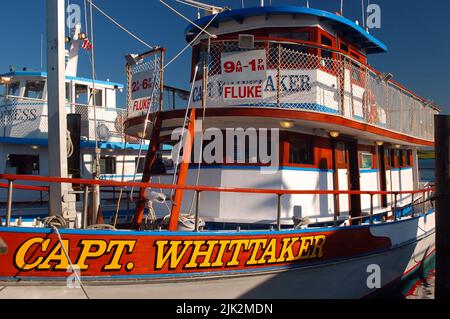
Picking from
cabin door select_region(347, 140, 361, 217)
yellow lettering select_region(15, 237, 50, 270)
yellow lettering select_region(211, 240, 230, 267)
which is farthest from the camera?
cabin door select_region(347, 140, 361, 217)

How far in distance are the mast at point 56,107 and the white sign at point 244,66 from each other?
2.72 m

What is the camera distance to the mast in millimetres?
5328

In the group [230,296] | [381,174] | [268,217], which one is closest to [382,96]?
[381,174]

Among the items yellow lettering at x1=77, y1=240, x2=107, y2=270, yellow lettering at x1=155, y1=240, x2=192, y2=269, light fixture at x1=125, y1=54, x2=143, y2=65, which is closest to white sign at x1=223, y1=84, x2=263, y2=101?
light fixture at x1=125, y1=54, x2=143, y2=65

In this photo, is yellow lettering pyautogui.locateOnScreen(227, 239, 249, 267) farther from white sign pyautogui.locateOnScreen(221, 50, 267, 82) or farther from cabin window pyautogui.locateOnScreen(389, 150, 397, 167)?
cabin window pyautogui.locateOnScreen(389, 150, 397, 167)

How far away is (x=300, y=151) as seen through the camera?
26.1 feet

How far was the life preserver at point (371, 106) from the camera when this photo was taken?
9070mm

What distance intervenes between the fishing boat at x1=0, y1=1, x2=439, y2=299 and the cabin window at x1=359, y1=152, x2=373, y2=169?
0.09 feet

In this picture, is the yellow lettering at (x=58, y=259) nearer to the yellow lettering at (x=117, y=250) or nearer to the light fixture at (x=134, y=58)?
the yellow lettering at (x=117, y=250)

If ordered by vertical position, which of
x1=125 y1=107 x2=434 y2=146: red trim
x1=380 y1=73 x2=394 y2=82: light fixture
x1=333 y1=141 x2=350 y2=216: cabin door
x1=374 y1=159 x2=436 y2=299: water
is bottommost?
x1=374 y1=159 x2=436 y2=299: water

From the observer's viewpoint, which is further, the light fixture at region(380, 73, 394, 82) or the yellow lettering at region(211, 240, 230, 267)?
the light fixture at region(380, 73, 394, 82)
